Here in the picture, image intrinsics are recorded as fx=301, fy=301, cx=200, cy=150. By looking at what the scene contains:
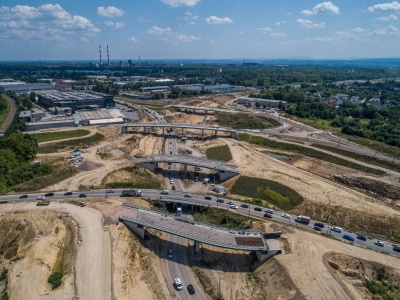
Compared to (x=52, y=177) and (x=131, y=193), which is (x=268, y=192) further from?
(x=52, y=177)

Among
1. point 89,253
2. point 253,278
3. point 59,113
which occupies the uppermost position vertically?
point 59,113

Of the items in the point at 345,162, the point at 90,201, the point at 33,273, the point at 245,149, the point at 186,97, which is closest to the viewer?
the point at 33,273

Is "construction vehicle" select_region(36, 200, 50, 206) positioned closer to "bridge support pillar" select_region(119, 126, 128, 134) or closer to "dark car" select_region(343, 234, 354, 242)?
"dark car" select_region(343, 234, 354, 242)

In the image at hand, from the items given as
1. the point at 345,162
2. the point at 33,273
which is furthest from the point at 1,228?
the point at 345,162

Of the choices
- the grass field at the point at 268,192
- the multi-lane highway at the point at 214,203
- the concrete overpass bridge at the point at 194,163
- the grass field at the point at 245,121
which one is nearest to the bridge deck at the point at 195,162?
the concrete overpass bridge at the point at 194,163

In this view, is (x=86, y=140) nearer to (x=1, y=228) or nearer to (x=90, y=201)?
(x=90, y=201)

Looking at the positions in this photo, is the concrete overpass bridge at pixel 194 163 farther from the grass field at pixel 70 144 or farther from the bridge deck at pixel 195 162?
the grass field at pixel 70 144

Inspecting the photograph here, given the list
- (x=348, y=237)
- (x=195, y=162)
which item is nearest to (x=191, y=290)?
(x=348, y=237)
